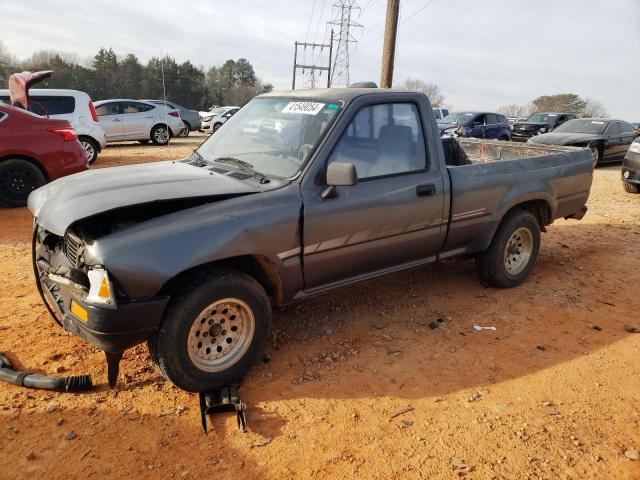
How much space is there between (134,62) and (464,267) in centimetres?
4550

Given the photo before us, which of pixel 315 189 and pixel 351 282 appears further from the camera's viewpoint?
pixel 351 282

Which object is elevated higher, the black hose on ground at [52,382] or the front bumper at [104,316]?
the front bumper at [104,316]

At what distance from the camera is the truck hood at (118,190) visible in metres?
2.75

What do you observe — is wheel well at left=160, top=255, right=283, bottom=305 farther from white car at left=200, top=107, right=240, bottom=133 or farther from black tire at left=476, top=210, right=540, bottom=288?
white car at left=200, top=107, right=240, bottom=133

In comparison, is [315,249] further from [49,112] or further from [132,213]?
[49,112]

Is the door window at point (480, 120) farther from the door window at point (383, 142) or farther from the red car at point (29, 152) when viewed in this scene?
the door window at point (383, 142)

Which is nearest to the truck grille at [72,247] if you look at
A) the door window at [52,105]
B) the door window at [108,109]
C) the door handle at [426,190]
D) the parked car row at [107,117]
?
the door handle at [426,190]

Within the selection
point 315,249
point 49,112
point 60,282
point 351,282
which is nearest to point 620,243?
point 351,282

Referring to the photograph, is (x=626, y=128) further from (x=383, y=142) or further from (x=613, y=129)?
(x=383, y=142)

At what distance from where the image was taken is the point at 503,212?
14.9 ft

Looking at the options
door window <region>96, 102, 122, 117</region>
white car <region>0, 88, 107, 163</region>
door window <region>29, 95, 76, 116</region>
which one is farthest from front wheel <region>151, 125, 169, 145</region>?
door window <region>29, 95, 76, 116</region>

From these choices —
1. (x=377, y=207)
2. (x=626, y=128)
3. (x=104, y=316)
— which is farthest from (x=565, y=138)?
(x=104, y=316)

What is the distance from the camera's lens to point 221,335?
3066mm

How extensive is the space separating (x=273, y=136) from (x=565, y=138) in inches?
493
